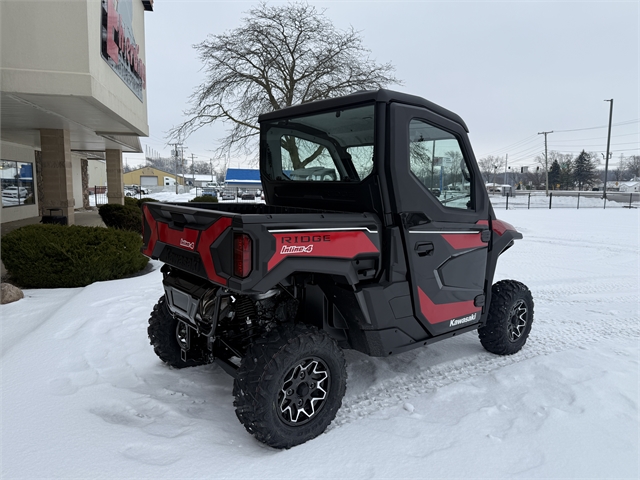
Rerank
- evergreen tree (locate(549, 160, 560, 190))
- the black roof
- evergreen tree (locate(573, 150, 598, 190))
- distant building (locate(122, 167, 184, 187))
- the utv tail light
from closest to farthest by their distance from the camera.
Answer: the utv tail light → the black roof → evergreen tree (locate(573, 150, 598, 190)) → evergreen tree (locate(549, 160, 560, 190)) → distant building (locate(122, 167, 184, 187))

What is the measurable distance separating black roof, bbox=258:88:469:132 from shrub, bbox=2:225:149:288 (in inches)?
176

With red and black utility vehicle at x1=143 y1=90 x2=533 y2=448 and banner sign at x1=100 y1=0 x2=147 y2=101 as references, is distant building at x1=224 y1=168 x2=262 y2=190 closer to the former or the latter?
banner sign at x1=100 y1=0 x2=147 y2=101

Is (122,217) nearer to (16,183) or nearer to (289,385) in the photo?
(16,183)

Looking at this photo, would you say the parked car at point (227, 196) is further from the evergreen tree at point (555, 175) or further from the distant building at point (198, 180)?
the evergreen tree at point (555, 175)

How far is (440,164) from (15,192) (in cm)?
1890

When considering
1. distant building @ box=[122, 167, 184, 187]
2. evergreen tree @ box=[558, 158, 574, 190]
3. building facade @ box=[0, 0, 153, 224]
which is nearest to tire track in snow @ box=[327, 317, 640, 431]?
building facade @ box=[0, 0, 153, 224]

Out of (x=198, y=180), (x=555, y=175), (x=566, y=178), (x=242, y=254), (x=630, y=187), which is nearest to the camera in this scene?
(x=242, y=254)

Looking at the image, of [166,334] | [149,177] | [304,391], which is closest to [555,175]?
[149,177]

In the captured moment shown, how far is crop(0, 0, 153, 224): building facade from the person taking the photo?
7.75m

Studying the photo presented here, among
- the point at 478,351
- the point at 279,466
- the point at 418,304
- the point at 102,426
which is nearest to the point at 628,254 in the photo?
the point at 478,351

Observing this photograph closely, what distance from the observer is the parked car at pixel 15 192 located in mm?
16281

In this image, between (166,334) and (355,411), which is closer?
(355,411)

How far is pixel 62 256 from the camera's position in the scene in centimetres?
648

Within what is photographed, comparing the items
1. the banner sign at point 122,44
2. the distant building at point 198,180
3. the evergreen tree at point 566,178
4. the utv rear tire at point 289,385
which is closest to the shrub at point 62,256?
the banner sign at point 122,44
